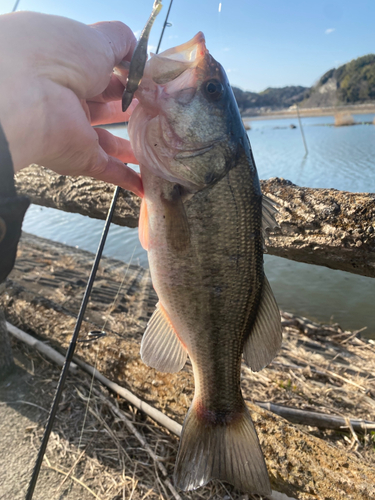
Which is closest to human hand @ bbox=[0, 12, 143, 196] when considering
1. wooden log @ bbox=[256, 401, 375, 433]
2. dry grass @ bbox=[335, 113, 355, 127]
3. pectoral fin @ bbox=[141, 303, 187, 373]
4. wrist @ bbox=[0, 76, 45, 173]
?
wrist @ bbox=[0, 76, 45, 173]

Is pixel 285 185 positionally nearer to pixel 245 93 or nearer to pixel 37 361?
pixel 37 361

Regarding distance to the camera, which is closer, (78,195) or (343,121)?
(78,195)

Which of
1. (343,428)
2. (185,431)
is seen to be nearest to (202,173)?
(185,431)

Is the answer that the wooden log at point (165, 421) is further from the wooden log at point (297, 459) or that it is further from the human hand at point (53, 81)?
the human hand at point (53, 81)

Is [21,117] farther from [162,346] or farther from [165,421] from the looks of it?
[165,421]

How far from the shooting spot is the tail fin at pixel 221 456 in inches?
64.4

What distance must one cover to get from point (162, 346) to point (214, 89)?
1.49m

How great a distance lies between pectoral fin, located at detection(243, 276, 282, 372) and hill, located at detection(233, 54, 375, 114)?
69.6m

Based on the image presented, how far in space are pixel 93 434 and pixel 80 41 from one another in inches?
121

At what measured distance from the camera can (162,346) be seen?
189 cm

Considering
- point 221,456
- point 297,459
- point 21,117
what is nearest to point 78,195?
point 21,117

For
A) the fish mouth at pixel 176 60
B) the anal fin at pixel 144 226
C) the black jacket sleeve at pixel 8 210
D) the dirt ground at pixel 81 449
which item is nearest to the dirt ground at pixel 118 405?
the dirt ground at pixel 81 449

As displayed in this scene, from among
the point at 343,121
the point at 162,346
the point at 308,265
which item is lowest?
the point at 308,265

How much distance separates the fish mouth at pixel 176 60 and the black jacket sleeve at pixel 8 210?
0.82 meters
